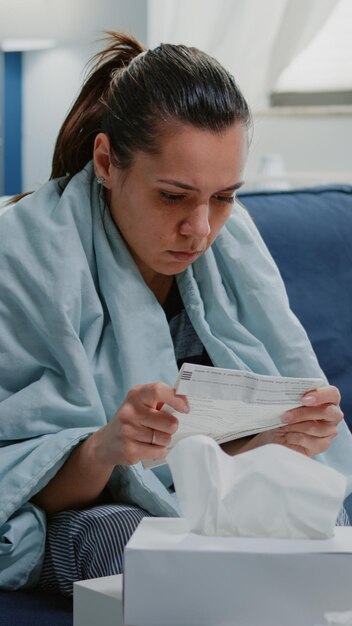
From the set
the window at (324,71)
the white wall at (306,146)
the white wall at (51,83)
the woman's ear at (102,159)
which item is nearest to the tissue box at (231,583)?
the woman's ear at (102,159)

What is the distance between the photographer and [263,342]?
1442 millimetres

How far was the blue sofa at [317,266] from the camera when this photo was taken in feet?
5.53

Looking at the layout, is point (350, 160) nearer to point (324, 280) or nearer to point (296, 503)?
point (324, 280)

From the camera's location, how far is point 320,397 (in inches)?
43.1

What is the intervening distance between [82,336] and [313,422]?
32cm

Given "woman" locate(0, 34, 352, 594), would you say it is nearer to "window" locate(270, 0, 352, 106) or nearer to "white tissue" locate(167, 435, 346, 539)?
"white tissue" locate(167, 435, 346, 539)

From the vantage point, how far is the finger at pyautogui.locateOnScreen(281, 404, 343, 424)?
1.11 m

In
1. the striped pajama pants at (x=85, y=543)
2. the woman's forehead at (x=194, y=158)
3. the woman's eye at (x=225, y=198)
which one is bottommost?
the striped pajama pants at (x=85, y=543)

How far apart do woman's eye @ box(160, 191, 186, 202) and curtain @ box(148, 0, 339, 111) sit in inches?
86.7

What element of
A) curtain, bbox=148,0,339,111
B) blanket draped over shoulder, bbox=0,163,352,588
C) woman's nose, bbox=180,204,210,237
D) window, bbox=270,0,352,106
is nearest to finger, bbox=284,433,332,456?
blanket draped over shoulder, bbox=0,163,352,588

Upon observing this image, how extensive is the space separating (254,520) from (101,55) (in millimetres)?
800

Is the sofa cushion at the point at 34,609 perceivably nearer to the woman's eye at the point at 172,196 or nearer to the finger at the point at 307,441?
the finger at the point at 307,441

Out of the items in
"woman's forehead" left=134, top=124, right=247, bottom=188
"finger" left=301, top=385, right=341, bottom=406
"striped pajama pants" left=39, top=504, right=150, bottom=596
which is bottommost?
"striped pajama pants" left=39, top=504, right=150, bottom=596

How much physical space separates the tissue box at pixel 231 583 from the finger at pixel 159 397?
8.0 inches
